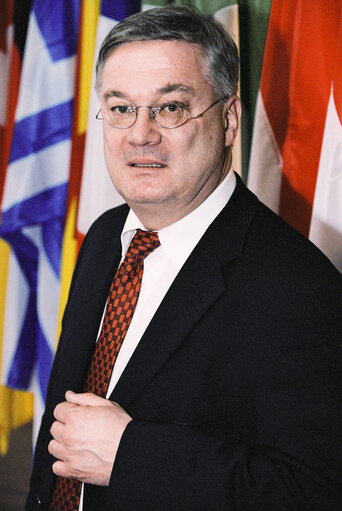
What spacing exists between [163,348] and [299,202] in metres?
0.97

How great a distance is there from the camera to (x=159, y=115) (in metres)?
1.36

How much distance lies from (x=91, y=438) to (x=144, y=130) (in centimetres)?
67

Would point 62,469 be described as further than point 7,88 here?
No

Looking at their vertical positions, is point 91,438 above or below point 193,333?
below

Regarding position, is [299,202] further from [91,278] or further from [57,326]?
[57,326]

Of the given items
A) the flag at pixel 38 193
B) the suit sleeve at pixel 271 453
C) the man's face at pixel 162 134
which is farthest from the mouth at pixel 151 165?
the flag at pixel 38 193

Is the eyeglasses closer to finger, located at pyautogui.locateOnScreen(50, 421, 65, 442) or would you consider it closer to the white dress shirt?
the white dress shirt

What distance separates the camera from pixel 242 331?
1.20 metres

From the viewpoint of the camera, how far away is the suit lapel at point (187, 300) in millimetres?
1239

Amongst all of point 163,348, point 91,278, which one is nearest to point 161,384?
point 163,348

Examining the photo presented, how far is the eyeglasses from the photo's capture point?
1.36 m

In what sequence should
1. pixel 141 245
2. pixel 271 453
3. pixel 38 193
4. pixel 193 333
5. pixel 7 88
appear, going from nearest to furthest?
pixel 271 453 → pixel 193 333 → pixel 141 245 → pixel 38 193 → pixel 7 88

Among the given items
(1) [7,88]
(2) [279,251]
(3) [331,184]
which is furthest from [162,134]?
(1) [7,88]

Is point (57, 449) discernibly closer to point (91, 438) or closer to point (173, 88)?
point (91, 438)
